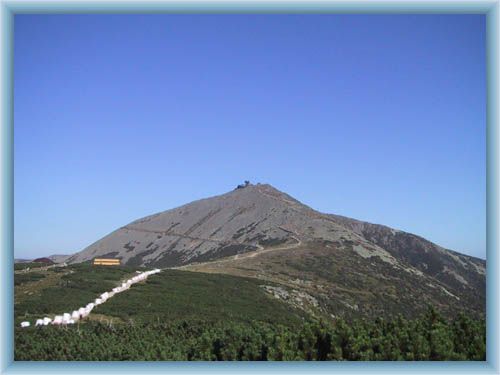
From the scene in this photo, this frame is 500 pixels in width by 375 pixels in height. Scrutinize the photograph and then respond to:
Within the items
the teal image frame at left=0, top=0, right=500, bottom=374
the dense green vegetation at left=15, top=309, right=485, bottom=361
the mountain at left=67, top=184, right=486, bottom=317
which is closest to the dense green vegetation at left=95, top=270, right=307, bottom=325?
the mountain at left=67, top=184, right=486, bottom=317

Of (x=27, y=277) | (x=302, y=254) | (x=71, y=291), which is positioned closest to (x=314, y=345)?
(x=71, y=291)

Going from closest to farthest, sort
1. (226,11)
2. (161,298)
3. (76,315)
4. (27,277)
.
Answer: (226,11) < (76,315) < (161,298) < (27,277)

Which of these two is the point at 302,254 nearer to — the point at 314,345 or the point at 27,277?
the point at 27,277

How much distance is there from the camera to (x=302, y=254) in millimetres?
57344

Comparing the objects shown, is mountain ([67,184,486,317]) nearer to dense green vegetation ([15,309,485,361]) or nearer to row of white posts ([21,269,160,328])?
row of white posts ([21,269,160,328])

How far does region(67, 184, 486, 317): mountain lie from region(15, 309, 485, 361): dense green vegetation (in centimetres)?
2447

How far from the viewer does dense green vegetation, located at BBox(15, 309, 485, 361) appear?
1156 cm

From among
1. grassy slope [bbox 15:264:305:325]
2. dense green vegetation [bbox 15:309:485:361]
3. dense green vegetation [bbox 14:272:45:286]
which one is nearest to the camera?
dense green vegetation [bbox 15:309:485:361]

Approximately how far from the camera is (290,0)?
1109 cm

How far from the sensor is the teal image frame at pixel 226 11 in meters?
11.0

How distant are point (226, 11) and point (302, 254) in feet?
155

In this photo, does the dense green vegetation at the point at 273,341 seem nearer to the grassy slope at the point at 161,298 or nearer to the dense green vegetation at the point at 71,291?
the dense green vegetation at the point at 71,291

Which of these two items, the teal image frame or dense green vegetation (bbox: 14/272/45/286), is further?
dense green vegetation (bbox: 14/272/45/286)

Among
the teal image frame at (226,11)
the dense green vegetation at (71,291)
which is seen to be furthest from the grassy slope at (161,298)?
the teal image frame at (226,11)
